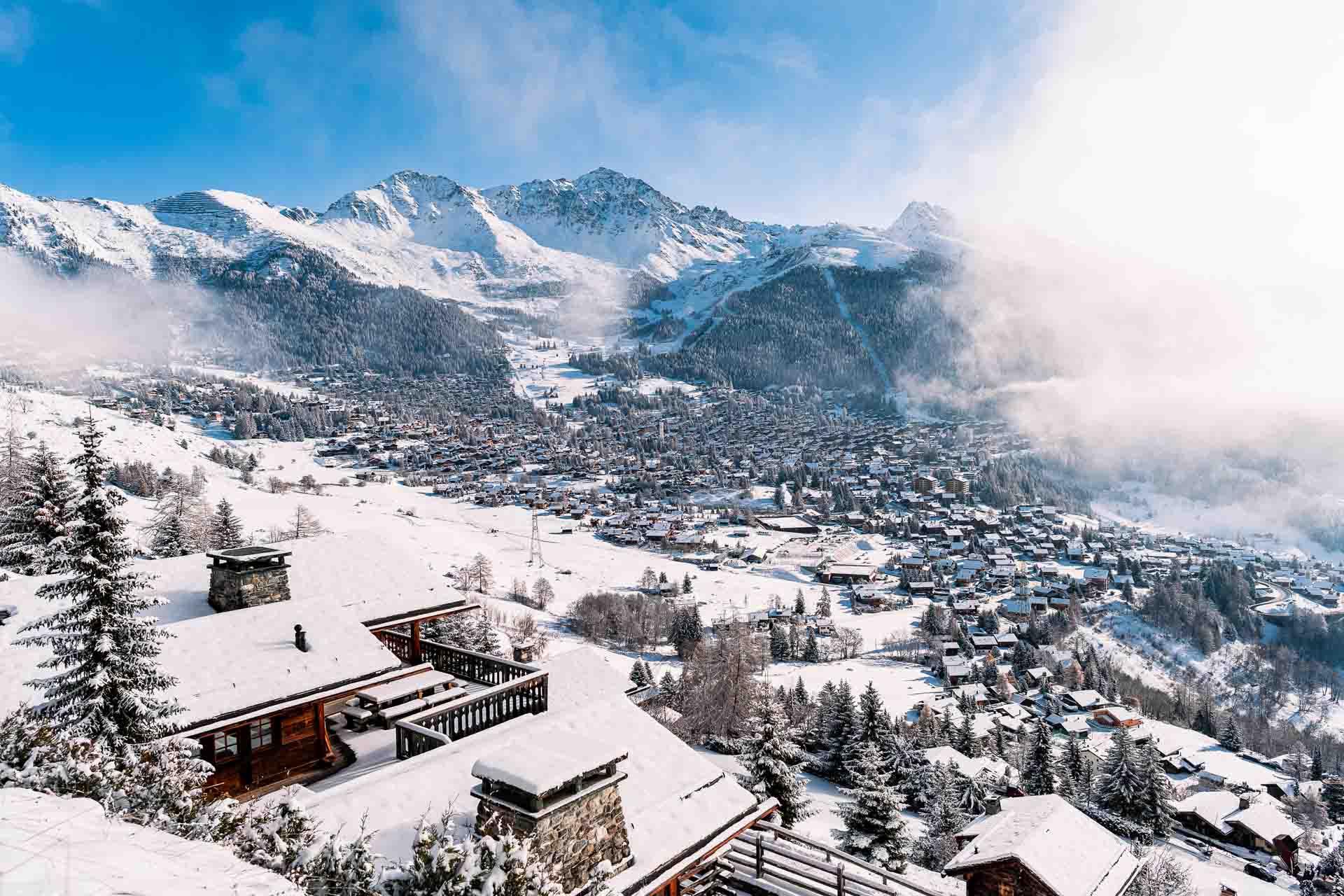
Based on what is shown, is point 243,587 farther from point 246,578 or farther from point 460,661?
point 460,661

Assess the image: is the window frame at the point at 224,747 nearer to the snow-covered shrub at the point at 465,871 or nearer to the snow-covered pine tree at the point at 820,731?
the snow-covered shrub at the point at 465,871

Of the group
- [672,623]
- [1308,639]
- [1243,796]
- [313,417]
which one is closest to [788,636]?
[672,623]

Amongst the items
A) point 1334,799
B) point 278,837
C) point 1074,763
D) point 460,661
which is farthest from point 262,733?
point 1334,799

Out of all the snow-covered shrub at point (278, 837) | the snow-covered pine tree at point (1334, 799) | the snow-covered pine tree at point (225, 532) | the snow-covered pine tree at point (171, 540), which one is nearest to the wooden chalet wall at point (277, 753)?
the snow-covered shrub at point (278, 837)

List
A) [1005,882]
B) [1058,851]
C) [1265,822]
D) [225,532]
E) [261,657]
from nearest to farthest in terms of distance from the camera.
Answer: [261,657] → [1005,882] → [1058,851] → [225,532] → [1265,822]

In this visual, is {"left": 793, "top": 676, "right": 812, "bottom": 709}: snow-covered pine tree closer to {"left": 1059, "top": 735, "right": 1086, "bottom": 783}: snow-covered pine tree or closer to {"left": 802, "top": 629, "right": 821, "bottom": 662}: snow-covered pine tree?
{"left": 802, "top": 629, "right": 821, "bottom": 662}: snow-covered pine tree

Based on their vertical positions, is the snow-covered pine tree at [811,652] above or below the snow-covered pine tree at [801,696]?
below
